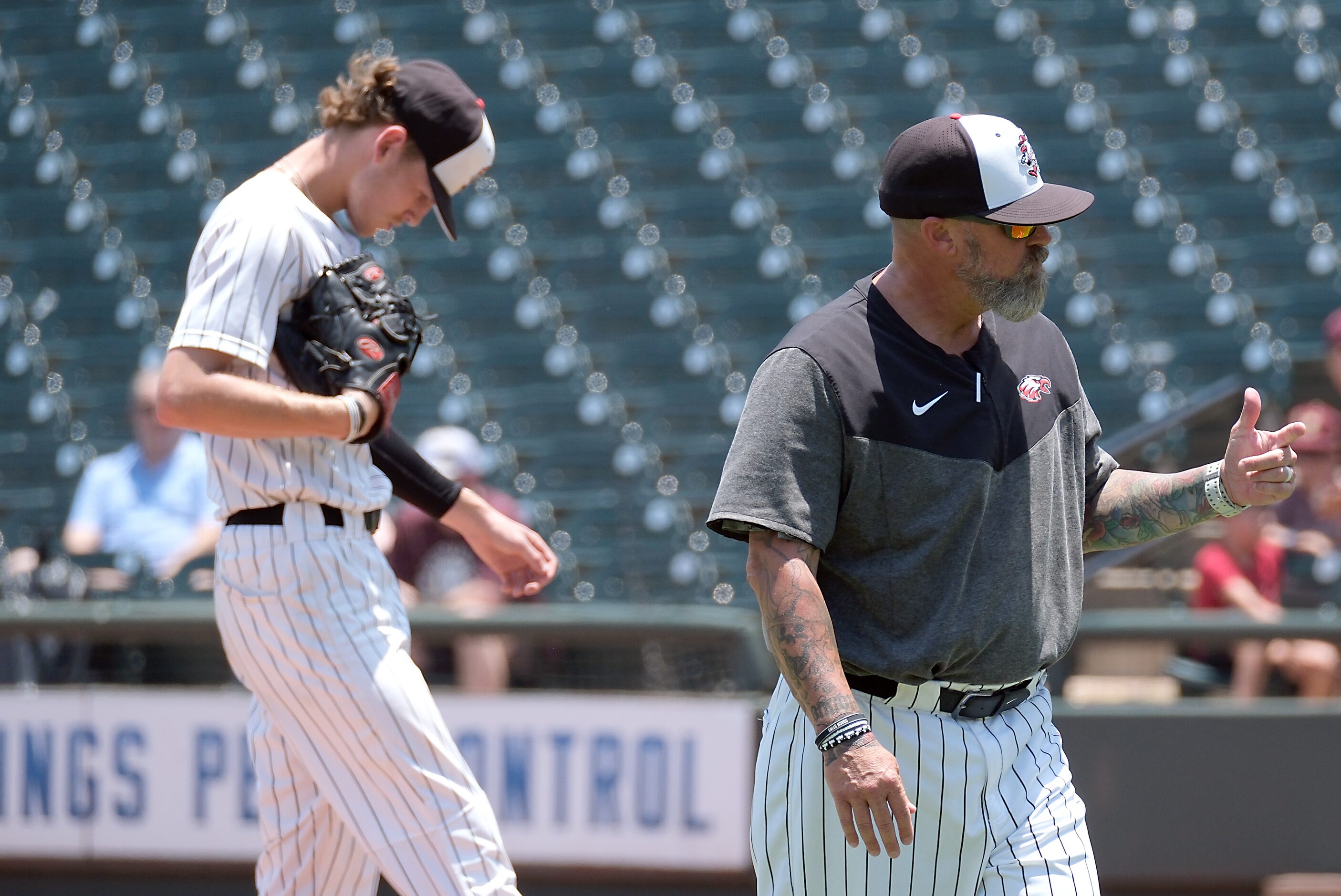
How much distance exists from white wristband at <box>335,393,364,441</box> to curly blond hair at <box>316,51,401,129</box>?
1.77 feet

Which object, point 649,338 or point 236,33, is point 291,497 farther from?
point 236,33

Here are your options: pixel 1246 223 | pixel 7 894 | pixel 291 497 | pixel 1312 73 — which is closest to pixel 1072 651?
pixel 291 497

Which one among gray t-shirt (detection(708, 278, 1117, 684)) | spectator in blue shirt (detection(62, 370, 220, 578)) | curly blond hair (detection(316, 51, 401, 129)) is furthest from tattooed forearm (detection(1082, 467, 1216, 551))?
spectator in blue shirt (detection(62, 370, 220, 578))

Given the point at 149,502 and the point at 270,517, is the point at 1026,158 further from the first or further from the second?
the point at 149,502

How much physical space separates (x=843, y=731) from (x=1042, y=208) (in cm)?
85

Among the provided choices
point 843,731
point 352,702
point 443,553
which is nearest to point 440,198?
point 352,702

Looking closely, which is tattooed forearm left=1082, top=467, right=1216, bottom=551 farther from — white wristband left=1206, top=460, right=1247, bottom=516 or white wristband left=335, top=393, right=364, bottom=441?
white wristband left=335, top=393, right=364, bottom=441

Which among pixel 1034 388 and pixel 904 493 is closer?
pixel 904 493

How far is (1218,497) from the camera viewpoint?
7.79 ft

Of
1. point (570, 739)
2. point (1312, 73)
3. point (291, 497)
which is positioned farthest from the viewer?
point (1312, 73)

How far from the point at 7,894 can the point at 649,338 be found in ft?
17.3

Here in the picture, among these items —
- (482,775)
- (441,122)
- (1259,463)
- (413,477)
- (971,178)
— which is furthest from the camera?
(482,775)

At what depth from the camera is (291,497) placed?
2533mm

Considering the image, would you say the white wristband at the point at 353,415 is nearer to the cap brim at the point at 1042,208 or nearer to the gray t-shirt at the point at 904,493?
the gray t-shirt at the point at 904,493
